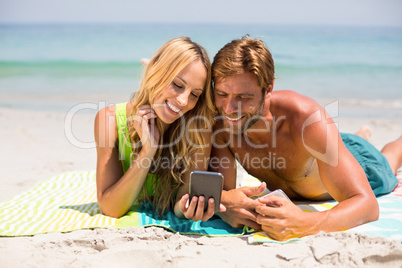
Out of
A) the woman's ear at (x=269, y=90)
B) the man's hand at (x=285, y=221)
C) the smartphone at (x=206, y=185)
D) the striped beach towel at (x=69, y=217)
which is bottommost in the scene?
the striped beach towel at (x=69, y=217)

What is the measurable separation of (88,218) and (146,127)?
982 millimetres

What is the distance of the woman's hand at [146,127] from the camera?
349 cm

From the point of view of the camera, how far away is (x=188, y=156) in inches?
143

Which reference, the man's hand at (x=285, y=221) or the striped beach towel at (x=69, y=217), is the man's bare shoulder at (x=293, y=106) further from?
the striped beach towel at (x=69, y=217)

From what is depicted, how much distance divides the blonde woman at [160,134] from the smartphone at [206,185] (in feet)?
1.28

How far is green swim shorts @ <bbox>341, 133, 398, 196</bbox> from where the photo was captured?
4.22 m

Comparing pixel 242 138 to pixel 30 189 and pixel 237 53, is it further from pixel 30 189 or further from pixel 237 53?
pixel 30 189

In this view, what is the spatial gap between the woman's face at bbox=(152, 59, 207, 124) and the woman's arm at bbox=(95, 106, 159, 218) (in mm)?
380

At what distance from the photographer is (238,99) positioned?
339 centimetres

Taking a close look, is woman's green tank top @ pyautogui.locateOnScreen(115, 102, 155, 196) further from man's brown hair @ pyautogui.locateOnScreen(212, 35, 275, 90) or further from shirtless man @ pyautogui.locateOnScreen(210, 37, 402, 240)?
man's brown hair @ pyautogui.locateOnScreen(212, 35, 275, 90)

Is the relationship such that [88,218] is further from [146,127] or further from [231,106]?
[231,106]

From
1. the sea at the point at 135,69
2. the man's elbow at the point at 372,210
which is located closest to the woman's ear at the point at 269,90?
the man's elbow at the point at 372,210

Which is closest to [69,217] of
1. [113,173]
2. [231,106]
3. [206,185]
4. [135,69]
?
[113,173]

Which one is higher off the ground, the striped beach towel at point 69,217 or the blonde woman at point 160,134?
the blonde woman at point 160,134
